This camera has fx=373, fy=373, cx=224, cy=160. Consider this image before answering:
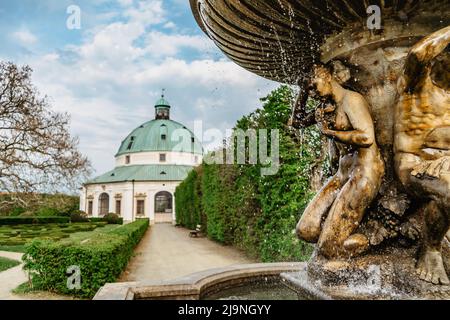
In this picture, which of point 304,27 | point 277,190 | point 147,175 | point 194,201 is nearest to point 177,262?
point 277,190

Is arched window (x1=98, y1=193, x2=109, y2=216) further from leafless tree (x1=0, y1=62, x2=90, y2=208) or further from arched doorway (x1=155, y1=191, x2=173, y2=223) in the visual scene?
leafless tree (x1=0, y1=62, x2=90, y2=208)

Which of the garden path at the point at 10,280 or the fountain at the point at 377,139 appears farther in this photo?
the garden path at the point at 10,280

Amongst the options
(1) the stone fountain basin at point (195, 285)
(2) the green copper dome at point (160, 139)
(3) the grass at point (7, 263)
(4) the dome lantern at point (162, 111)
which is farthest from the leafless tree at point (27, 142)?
(4) the dome lantern at point (162, 111)

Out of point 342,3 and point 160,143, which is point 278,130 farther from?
point 160,143

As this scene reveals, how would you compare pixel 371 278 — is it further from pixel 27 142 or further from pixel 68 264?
pixel 27 142

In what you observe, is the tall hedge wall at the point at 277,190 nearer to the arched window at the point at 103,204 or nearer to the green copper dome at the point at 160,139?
the arched window at the point at 103,204

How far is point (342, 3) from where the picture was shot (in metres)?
2.72

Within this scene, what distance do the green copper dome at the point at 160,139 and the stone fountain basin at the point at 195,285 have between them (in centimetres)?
5435

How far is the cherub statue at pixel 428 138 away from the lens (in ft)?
7.66

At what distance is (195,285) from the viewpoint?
3943mm

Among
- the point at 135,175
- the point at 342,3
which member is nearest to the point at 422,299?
the point at 342,3

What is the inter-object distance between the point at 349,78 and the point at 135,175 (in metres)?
51.8

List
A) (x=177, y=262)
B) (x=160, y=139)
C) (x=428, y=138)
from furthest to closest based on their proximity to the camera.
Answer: (x=160, y=139) → (x=177, y=262) → (x=428, y=138)

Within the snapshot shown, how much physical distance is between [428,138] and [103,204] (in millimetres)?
54907
